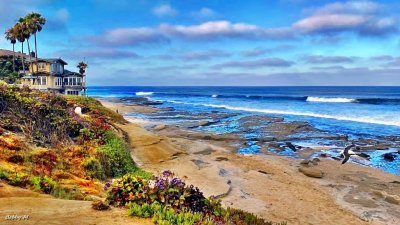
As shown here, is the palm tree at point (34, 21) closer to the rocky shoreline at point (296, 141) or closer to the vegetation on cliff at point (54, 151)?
the rocky shoreline at point (296, 141)

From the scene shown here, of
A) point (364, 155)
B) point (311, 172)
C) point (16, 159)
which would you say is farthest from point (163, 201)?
point (364, 155)

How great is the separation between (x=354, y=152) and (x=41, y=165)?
25.4 m

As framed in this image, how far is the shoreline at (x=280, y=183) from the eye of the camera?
1639 centimetres

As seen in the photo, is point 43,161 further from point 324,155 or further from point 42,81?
point 42,81

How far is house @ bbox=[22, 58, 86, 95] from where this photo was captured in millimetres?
61031

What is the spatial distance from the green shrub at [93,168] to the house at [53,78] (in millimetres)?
45479

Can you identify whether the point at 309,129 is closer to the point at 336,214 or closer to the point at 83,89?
the point at 336,214

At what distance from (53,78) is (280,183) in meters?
51.3

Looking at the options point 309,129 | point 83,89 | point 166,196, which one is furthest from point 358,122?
point 166,196

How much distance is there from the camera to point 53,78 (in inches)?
2478

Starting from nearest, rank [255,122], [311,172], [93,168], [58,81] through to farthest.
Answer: [93,168] < [311,172] < [255,122] < [58,81]

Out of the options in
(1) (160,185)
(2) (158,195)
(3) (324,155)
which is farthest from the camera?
(3) (324,155)

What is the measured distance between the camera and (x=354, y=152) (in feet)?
104

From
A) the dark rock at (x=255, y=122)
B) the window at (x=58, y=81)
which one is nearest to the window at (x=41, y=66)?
the window at (x=58, y=81)
